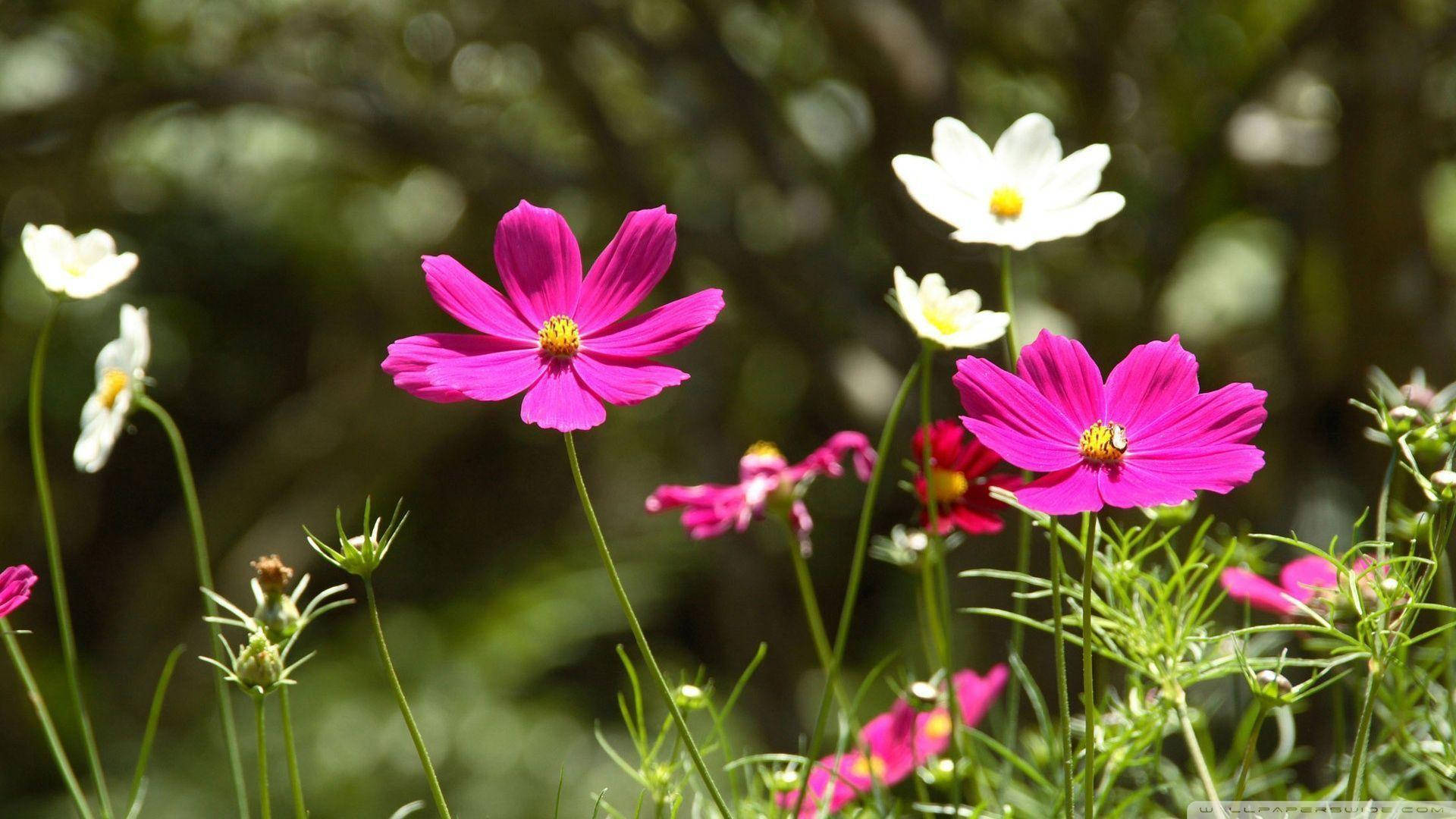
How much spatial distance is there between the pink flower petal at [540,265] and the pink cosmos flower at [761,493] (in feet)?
0.28

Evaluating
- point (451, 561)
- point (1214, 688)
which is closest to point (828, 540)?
point (451, 561)

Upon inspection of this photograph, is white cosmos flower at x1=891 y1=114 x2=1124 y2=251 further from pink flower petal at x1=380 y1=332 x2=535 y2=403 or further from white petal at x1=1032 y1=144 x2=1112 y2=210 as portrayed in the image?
pink flower petal at x1=380 y1=332 x2=535 y2=403

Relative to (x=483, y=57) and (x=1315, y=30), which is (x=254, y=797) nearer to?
(x=483, y=57)

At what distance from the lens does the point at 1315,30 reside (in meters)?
1.50

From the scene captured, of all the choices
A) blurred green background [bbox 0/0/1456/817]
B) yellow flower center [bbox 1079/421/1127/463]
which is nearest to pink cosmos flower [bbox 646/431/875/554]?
yellow flower center [bbox 1079/421/1127/463]

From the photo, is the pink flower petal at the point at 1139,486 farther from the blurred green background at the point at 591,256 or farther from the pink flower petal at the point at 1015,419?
the blurred green background at the point at 591,256

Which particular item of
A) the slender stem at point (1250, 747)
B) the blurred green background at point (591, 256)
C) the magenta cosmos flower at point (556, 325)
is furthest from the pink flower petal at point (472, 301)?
the blurred green background at point (591, 256)

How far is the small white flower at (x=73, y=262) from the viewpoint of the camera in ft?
1.26

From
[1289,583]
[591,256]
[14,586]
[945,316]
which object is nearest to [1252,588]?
[1289,583]

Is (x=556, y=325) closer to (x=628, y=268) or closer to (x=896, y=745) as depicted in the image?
(x=628, y=268)

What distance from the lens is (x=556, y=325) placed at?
13.4 inches

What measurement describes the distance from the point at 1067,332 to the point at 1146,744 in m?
1.09

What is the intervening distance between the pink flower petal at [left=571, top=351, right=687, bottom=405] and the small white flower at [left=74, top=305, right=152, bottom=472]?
147 millimetres

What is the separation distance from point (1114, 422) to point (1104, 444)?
0.7 inches
